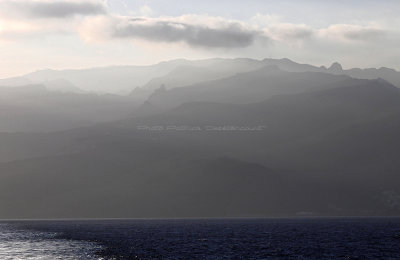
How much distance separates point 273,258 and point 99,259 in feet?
126

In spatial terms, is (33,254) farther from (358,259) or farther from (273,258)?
(358,259)

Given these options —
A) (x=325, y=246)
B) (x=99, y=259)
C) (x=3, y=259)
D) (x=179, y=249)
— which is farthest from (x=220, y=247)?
(x=3, y=259)

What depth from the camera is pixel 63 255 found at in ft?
473

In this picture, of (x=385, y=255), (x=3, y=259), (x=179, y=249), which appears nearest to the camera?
(x=3, y=259)

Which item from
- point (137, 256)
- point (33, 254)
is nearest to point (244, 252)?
point (137, 256)

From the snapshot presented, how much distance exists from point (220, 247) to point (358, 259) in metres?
45.7

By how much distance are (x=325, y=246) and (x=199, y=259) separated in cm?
5337

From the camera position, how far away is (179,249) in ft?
530

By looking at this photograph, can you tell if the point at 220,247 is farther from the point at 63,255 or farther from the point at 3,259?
the point at 3,259

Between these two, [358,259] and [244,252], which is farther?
[244,252]

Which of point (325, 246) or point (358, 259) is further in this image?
point (325, 246)

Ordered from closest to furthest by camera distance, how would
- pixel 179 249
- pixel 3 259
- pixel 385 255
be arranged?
pixel 3 259 → pixel 385 255 → pixel 179 249

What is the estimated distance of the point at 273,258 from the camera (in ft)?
443

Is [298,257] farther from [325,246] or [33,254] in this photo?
[33,254]
